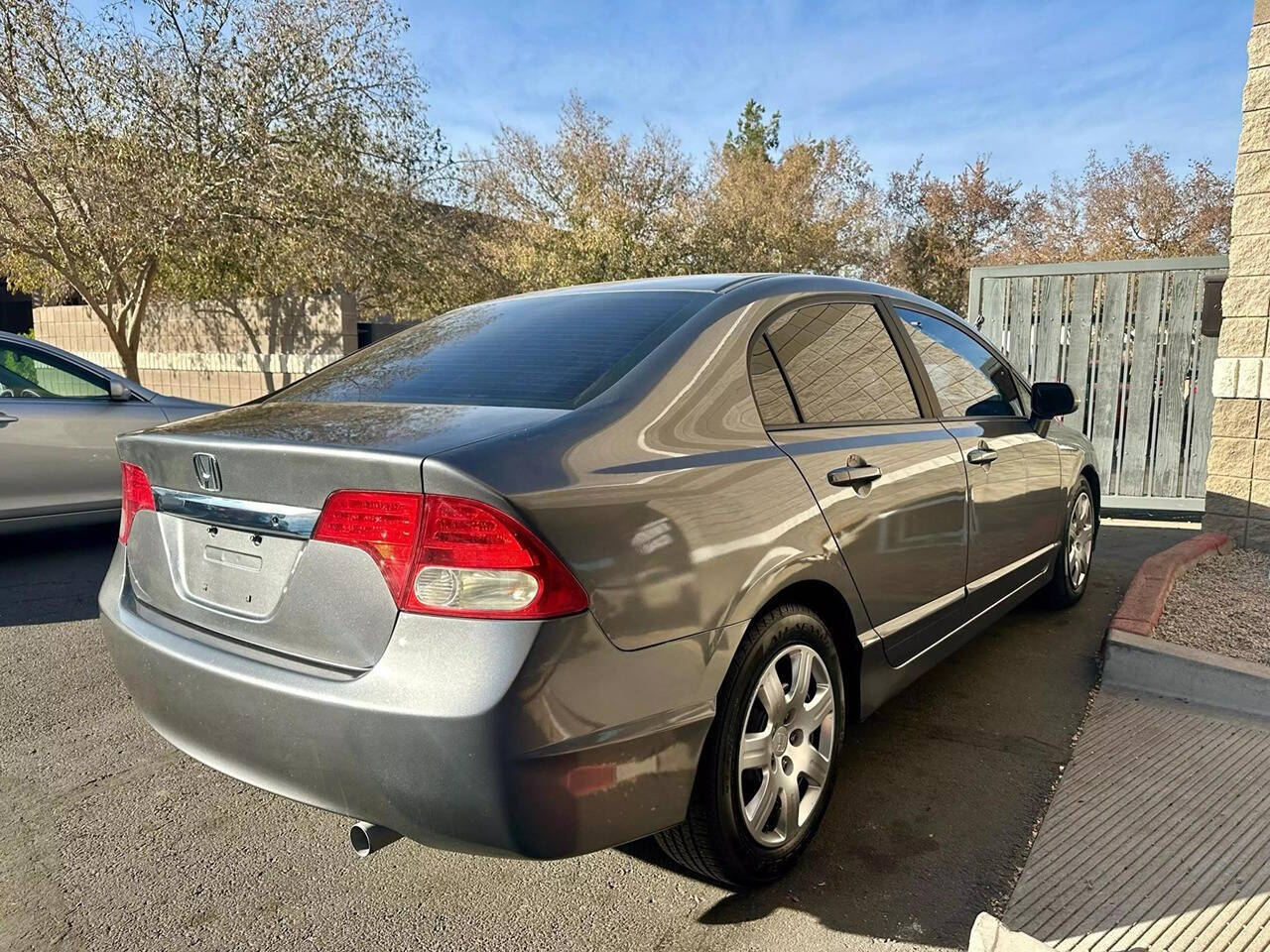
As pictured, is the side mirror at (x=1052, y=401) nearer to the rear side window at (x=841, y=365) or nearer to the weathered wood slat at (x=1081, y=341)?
the rear side window at (x=841, y=365)

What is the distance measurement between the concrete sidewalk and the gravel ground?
19.8 inches

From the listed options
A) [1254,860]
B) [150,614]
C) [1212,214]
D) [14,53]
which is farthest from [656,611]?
[1212,214]

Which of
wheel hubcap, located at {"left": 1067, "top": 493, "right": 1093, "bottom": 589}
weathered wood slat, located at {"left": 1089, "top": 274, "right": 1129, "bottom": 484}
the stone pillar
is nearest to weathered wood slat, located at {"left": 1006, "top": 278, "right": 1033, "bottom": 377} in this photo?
weathered wood slat, located at {"left": 1089, "top": 274, "right": 1129, "bottom": 484}

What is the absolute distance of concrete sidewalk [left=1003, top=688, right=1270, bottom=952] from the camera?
7.59 ft

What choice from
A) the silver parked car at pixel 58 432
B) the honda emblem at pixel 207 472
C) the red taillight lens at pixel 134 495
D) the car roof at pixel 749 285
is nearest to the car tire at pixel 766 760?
the car roof at pixel 749 285

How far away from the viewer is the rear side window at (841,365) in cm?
284

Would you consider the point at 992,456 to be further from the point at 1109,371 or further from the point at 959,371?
the point at 1109,371

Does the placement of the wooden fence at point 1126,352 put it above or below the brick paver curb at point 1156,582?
above

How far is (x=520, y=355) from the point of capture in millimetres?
2670

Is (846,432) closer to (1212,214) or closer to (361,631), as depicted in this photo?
(361,631)

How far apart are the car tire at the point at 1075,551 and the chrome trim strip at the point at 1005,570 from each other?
11.0 inches

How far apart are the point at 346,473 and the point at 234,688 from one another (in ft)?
1.97

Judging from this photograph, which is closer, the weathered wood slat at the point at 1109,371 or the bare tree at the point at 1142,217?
the weathered wood slat at the point at 1109,371

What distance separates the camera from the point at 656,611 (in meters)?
2.07
